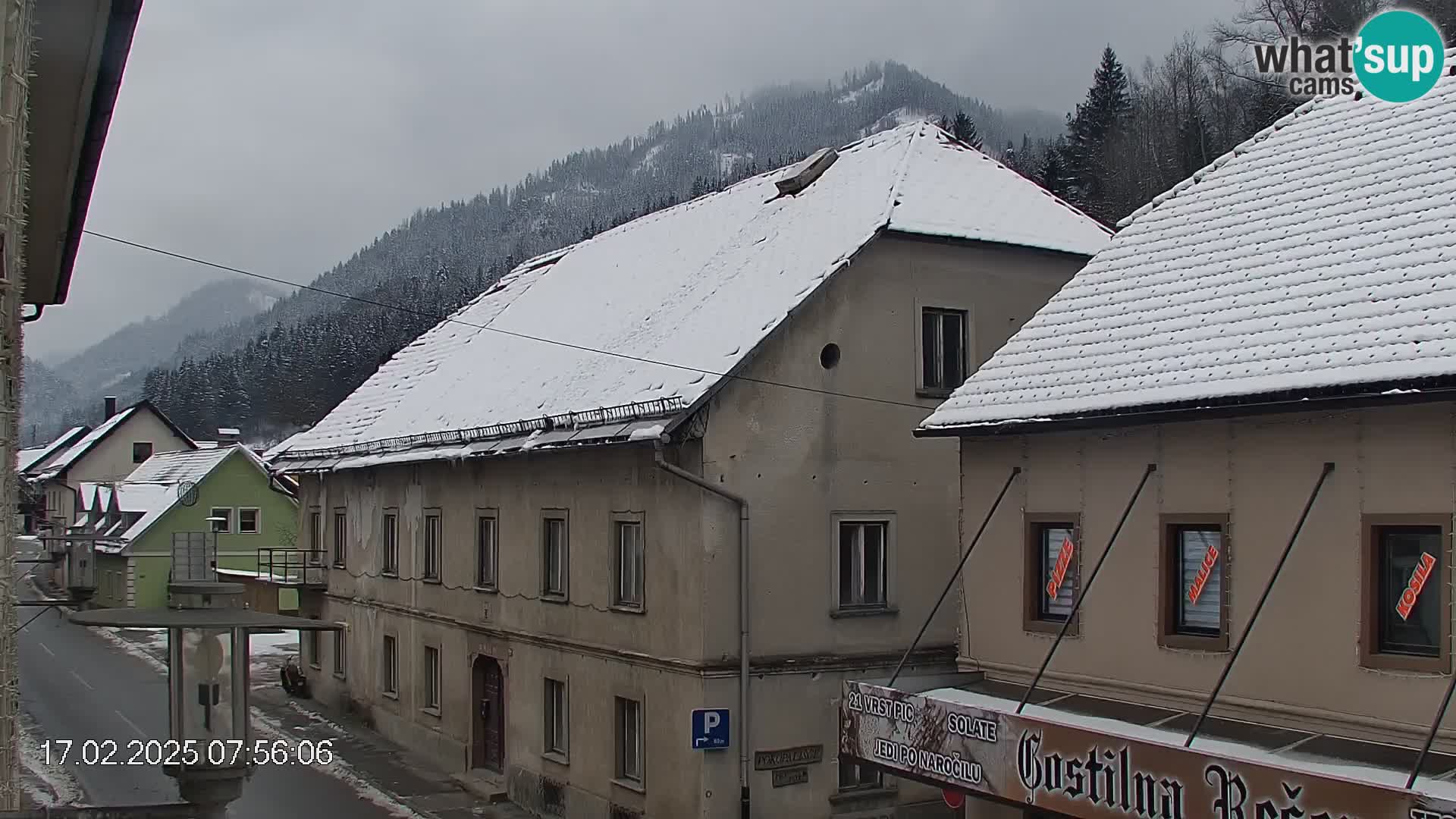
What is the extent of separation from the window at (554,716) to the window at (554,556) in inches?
59.6

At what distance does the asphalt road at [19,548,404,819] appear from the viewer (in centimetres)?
2408

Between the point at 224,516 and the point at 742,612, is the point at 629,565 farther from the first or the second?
the point at 224,516

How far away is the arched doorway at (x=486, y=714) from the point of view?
85.9ft

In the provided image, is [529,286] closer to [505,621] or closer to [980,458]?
[505,621]

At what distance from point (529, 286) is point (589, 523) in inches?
487

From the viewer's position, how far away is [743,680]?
64.1 ft

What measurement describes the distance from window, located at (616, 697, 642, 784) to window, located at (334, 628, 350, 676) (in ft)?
47.7

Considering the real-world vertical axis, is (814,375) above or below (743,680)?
above

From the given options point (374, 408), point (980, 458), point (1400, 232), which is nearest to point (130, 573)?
point (374, 408)

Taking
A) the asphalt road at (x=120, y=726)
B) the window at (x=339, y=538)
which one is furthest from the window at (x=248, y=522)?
the window at (x=339, y=538)

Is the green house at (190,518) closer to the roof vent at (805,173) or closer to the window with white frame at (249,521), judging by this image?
the window with white frame at (249,521)

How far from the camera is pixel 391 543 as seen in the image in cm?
3156

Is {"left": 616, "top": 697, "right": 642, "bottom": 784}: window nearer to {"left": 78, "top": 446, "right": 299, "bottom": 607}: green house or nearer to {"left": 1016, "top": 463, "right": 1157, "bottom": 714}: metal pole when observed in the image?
{"left": 1016, "top": 463, "right": 1157, "bottom": 714}: metal pole

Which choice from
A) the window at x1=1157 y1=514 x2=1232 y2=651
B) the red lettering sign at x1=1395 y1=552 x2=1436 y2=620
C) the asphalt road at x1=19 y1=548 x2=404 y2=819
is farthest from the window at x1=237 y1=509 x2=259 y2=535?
the red lettering sign at x1=1395 y1=552 x2=1436 y2=620
